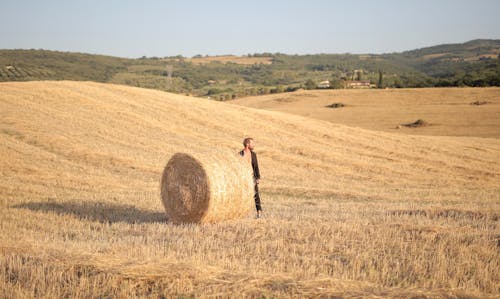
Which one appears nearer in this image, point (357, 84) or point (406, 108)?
point (406, 108)

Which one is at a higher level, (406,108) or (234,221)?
(406,108)

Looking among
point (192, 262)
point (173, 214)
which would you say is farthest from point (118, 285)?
point (173, 214)

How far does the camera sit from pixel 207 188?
974cm

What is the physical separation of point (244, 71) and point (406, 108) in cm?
7300

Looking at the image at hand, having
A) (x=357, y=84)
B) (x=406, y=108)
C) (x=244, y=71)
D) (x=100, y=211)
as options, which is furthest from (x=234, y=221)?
(x=244, y=71)

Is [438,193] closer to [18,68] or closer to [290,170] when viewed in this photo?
[290,170]

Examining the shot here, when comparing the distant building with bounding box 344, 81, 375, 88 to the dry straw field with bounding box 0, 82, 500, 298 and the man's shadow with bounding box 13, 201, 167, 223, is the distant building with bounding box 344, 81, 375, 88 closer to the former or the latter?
the dry straw field with bounding box 0, 82, 500, 298

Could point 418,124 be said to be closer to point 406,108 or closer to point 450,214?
point 406,108

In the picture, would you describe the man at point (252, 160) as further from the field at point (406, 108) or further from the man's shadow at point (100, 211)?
the field at point (406, 108)

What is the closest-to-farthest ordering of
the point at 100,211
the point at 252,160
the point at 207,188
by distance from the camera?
the point at 207,188, the point at 252,160, the point at 100,211

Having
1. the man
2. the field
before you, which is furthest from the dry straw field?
the field

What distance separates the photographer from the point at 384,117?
45.2 meters

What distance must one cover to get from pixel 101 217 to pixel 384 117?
123 ft

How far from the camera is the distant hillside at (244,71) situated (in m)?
61.8
